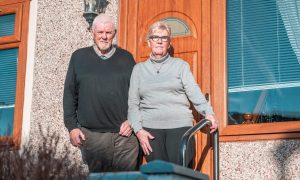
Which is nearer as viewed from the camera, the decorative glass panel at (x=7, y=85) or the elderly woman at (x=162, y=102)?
the elderly woman at (x=162, y=102)

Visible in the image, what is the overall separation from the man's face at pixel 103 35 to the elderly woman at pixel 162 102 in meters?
0.32

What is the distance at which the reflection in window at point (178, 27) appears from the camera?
5.86m

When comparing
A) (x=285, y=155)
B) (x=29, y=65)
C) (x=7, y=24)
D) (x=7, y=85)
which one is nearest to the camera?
(x=285, y=155)

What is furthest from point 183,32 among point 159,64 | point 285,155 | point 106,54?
point 285,155

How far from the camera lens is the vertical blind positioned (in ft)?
17.7

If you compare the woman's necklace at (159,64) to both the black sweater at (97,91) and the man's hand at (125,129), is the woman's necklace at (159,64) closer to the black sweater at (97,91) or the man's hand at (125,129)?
the black sweater at (97,91)

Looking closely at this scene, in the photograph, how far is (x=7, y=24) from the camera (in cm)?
704

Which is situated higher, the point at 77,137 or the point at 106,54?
the point at 106,54

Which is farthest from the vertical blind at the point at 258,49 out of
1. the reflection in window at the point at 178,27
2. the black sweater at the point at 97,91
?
the black sweater at the point at 97,91

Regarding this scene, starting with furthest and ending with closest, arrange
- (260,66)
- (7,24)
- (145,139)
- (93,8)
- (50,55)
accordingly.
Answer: (7,24), (50,55), (93,8), (260,66), (145,139)

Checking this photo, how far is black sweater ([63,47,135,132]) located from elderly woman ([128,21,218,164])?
3.8 inches

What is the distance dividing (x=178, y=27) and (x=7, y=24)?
231cm

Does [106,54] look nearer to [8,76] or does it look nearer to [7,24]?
[8,76]

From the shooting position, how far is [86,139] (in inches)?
192
